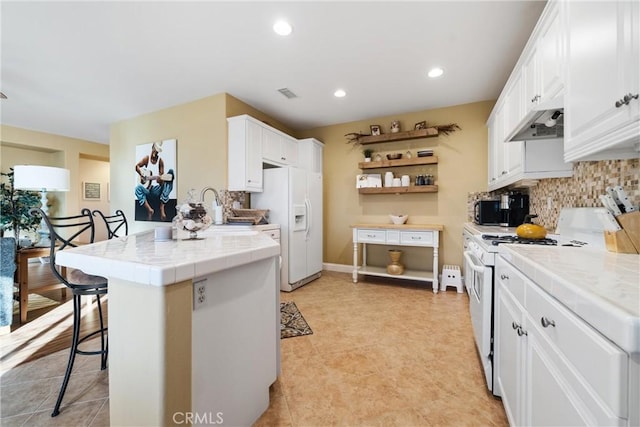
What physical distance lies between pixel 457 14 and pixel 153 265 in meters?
2.65

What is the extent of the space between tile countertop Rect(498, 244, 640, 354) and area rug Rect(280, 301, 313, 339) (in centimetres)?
180

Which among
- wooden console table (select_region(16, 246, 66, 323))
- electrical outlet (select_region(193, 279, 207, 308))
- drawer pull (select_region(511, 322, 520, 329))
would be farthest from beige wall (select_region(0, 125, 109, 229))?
drawer pull (select_region(511, 322, 520, 329))

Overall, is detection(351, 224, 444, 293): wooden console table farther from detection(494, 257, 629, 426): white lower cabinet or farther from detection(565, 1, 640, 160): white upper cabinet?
detection(565, 1, 640, 160): white upper cabinet

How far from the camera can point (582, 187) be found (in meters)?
1.86

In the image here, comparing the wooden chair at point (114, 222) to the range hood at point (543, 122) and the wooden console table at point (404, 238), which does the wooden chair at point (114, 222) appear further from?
the range hood at point (543, 122)

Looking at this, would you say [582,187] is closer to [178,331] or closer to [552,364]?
[552,364]

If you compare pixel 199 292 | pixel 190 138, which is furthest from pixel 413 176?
pixel 199 292

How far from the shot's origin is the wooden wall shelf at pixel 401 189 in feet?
12.6

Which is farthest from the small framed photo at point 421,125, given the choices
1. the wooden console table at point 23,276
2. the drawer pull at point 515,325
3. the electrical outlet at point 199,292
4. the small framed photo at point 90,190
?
the small framed photo at point 90,190

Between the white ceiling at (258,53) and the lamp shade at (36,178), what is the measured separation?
0.97 m

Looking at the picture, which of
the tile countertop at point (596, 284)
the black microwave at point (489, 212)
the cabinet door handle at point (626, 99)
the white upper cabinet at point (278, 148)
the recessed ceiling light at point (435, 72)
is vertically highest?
the recessed ceiling light at point (435, 72)

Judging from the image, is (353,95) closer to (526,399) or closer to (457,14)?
(457,14)

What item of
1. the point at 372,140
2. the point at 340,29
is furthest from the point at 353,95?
the point at 340,29

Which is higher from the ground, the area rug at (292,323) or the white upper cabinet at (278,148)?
the white upper cabinet at (278,148)
